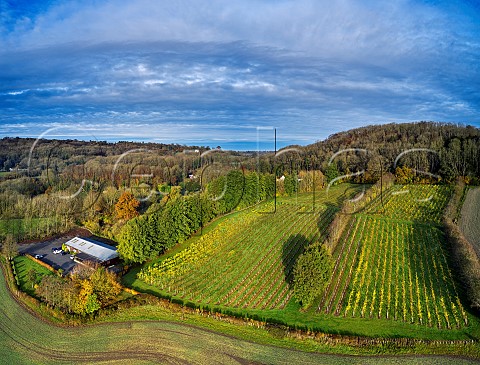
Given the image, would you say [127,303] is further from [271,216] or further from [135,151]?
[135,151]

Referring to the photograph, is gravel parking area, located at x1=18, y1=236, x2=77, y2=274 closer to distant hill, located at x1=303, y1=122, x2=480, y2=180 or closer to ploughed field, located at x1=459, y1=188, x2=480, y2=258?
ploughed field, located at x1=459, y1=188, x2=480, y2=258

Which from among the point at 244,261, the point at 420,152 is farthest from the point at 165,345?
the point at 420,152

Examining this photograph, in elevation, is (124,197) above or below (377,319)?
above

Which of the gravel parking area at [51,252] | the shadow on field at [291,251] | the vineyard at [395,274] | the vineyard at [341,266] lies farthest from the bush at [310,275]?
the gravel parking area at [51,252]

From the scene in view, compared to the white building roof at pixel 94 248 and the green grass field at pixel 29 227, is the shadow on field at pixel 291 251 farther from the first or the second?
the green grass field at pixel 29 227

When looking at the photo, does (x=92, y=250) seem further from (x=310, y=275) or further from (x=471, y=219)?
(x=471, y=219)

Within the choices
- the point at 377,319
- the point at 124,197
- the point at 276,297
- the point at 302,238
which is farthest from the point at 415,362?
the point at 124,197

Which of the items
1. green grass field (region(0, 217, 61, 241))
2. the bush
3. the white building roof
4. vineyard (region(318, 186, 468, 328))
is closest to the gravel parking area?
the white building roof
